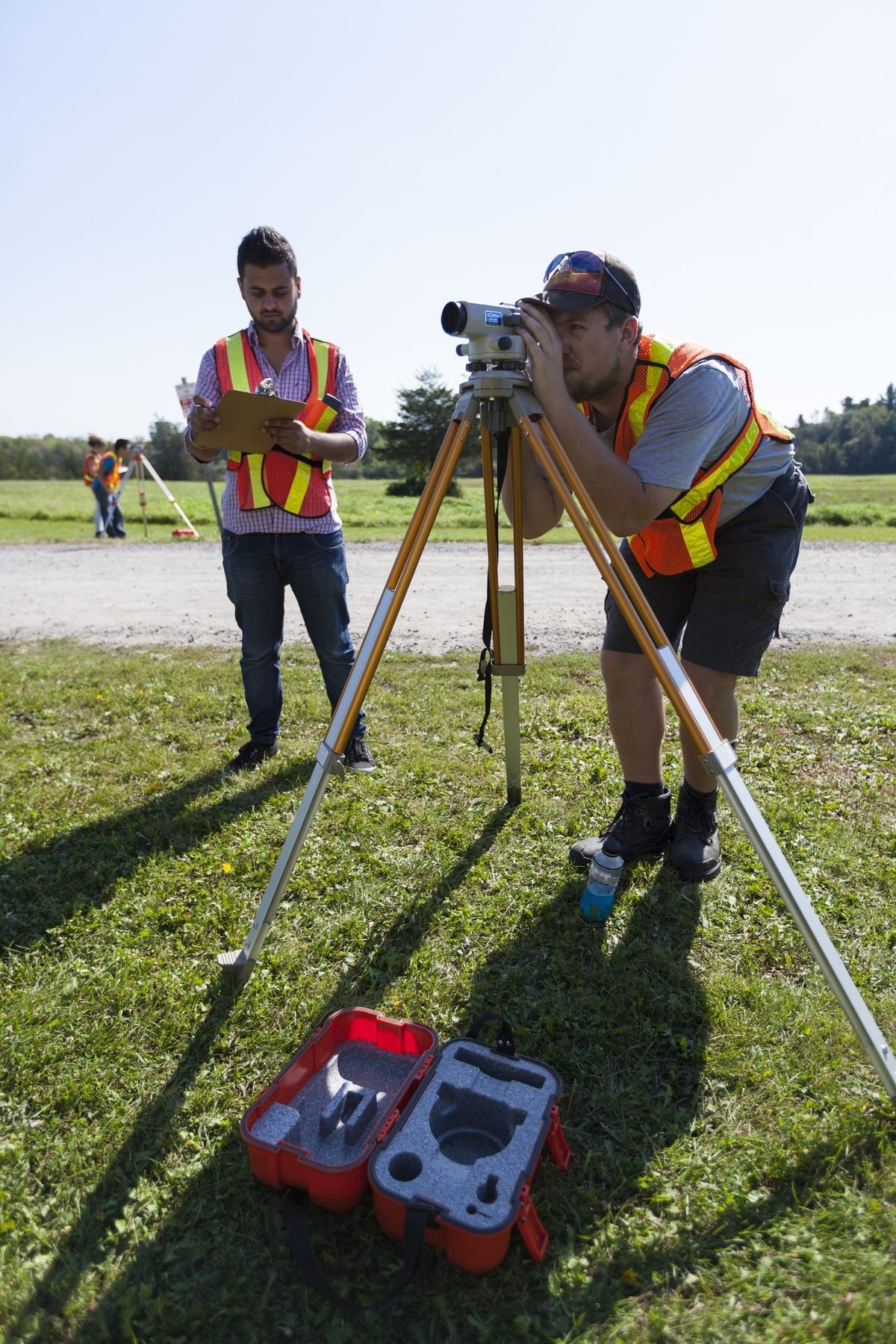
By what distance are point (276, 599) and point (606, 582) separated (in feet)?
8.19

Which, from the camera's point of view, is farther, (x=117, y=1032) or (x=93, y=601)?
(x=93, y=601)

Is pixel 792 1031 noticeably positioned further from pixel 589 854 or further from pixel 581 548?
pixel 581 548

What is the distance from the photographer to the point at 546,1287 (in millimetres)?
1927

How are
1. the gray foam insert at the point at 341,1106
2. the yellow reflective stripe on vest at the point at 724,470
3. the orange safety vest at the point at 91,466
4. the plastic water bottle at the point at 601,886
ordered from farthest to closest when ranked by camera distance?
the orange safety vest at the point at 91,466, the plastic water bottle at the point at 601,886, the yellow reflective stripe on vest at the point at 724,470, the gray foam insert at the point at 341,1106

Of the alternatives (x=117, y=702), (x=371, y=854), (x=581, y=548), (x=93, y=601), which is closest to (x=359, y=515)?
(x=581, y=548)

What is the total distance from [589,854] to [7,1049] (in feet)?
7.72

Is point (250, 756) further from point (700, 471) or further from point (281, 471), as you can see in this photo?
point (700, 471)

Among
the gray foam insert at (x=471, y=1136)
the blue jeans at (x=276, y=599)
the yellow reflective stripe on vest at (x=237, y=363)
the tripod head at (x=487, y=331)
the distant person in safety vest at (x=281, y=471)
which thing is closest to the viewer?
the gray foam insert at (x=471, y=1136)

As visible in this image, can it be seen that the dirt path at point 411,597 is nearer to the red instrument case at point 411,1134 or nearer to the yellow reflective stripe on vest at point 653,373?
the yellow reflective stripe on vest at point 653,373

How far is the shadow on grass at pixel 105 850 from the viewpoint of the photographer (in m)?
3.39

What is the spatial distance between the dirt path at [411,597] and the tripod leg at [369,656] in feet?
11.8

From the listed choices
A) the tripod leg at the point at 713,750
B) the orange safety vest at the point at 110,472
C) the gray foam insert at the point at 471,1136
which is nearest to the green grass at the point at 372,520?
the orange safety vest at the point at 110,472

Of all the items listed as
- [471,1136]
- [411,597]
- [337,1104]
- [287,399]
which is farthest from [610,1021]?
[411,597]

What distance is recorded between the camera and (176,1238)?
2.06 metres
